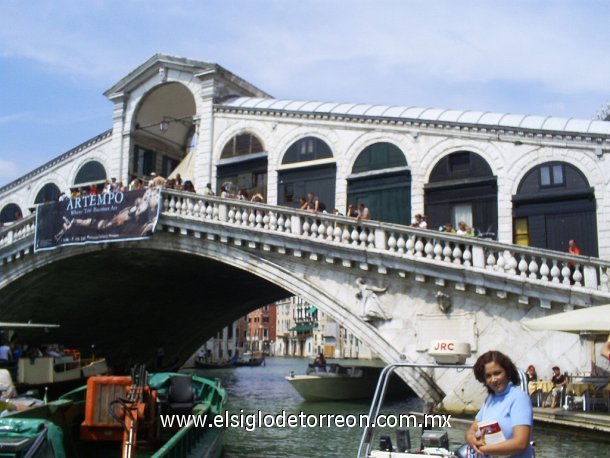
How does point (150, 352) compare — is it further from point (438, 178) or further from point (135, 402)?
point (135, 402)

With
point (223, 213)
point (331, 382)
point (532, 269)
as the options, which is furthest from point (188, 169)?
point (532, 269)

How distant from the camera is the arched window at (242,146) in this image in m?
23.3

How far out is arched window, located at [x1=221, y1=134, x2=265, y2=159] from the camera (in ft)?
76.3

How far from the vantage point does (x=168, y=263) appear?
23.4 m

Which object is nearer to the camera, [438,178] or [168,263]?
[438,178]

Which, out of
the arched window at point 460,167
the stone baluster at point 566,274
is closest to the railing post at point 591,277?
A: the stone baluster at point 566,274

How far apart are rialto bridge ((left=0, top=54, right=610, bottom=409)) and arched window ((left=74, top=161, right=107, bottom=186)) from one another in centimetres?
8

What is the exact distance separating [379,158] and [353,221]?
398cm

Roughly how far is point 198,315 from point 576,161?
2094cm

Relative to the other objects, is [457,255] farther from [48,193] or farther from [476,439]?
[48,193]

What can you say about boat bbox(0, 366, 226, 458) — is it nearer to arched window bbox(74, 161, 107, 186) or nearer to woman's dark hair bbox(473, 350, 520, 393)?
woman's dark hair bbox(473, 350, 520, 393)

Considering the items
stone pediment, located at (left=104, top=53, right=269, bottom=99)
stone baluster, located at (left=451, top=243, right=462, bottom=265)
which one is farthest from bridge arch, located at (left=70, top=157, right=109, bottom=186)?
stone baluster, located at (left=451, top=243, right=462, bottom=265)

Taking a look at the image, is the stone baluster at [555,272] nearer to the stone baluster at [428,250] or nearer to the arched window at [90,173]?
the stone baluster at [428,250]

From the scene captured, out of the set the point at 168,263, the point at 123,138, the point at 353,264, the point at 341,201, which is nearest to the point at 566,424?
the point at 353,264
